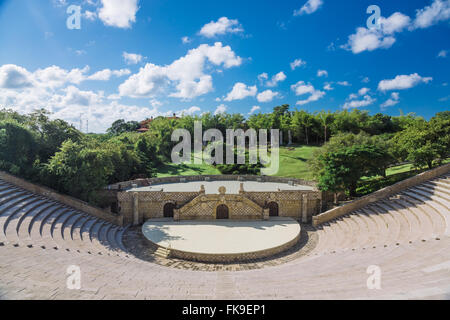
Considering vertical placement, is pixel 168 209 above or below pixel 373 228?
above

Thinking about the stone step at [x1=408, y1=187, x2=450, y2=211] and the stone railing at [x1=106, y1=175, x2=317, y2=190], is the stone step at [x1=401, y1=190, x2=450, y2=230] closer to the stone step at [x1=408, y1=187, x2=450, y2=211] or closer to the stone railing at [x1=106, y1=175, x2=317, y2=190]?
the stone step at [x1=408, y1=187, x2=450, y2=211]

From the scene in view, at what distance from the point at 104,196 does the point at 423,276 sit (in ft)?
76.1

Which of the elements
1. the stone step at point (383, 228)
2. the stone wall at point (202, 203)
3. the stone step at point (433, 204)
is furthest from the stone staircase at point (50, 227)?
the stone step at point (433, 204)

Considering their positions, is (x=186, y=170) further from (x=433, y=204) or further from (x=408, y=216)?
(x=433, y=204)

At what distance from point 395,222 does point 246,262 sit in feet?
34.9

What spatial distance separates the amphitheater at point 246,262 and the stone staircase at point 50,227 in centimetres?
6

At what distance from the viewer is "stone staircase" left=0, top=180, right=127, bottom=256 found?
12.3 m

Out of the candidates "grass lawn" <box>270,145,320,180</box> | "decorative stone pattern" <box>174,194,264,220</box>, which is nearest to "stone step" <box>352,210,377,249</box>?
"decorative stone pattern" <box>174,194,264,220</box>

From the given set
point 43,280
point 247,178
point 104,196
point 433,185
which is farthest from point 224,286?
point 247,178

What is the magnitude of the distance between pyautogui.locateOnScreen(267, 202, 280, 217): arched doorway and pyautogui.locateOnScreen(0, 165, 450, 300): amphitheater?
273 centimetres

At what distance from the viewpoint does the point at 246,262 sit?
48.9ft

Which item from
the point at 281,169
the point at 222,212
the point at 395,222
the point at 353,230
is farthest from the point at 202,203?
the point at 281,169
